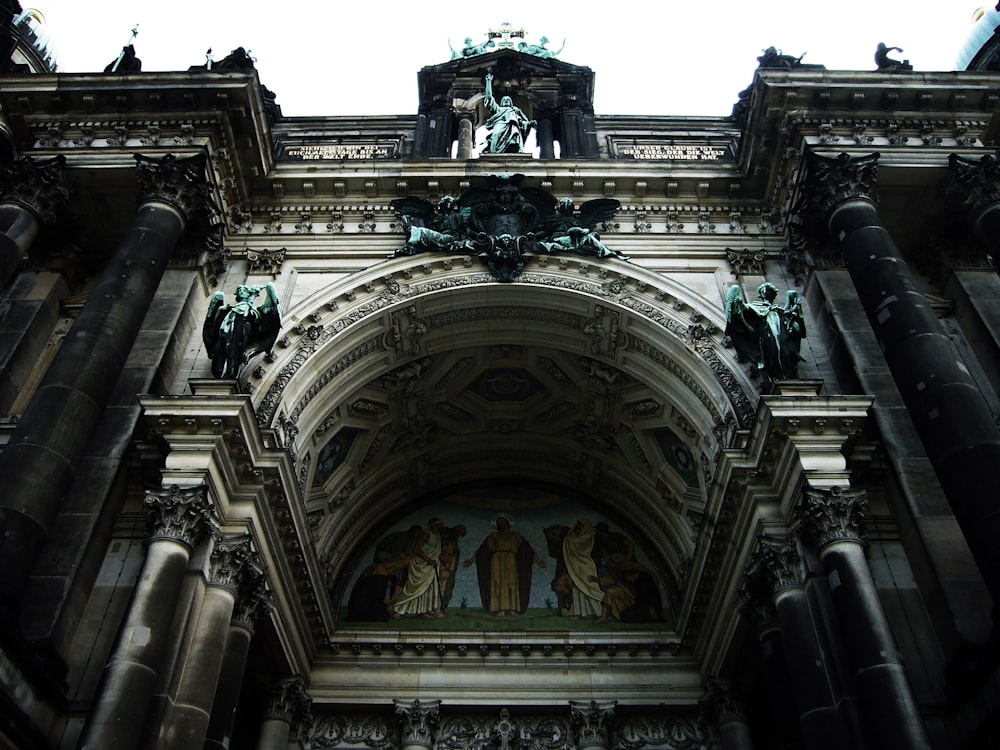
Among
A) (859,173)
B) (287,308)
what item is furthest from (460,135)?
(859,173)

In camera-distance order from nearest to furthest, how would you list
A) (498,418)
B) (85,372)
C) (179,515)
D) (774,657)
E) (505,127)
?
(179,515) → (774,657) → (85,372) → (498,418) → (505,127)

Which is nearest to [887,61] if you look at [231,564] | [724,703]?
[724,703]

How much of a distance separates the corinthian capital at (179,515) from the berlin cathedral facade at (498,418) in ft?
0.16

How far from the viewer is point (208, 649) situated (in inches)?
400

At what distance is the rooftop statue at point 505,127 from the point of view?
1748 cm

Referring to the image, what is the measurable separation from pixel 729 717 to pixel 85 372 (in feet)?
34.5

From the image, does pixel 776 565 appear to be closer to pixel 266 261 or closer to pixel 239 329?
pixel 239 329

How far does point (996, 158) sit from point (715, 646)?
28.7 feet

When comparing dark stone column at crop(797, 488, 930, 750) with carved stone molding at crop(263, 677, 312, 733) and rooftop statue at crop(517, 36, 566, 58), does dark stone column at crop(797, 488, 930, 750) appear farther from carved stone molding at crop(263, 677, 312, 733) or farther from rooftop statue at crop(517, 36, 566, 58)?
rooftop statue at crop(517, 36, 566, 58)

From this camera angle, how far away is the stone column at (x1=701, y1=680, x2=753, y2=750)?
13398 mm

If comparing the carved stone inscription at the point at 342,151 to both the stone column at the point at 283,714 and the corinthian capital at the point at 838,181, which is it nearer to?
the corinthian capital at the point at 838,181

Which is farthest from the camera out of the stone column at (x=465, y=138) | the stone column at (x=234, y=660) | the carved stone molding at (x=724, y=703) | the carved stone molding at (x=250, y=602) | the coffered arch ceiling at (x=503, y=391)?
the stone column at (x=465, y=138)

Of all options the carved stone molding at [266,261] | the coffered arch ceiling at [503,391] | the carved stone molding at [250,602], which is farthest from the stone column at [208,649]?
the carved stone molding at [266,261]

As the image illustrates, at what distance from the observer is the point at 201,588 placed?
34.4ft
